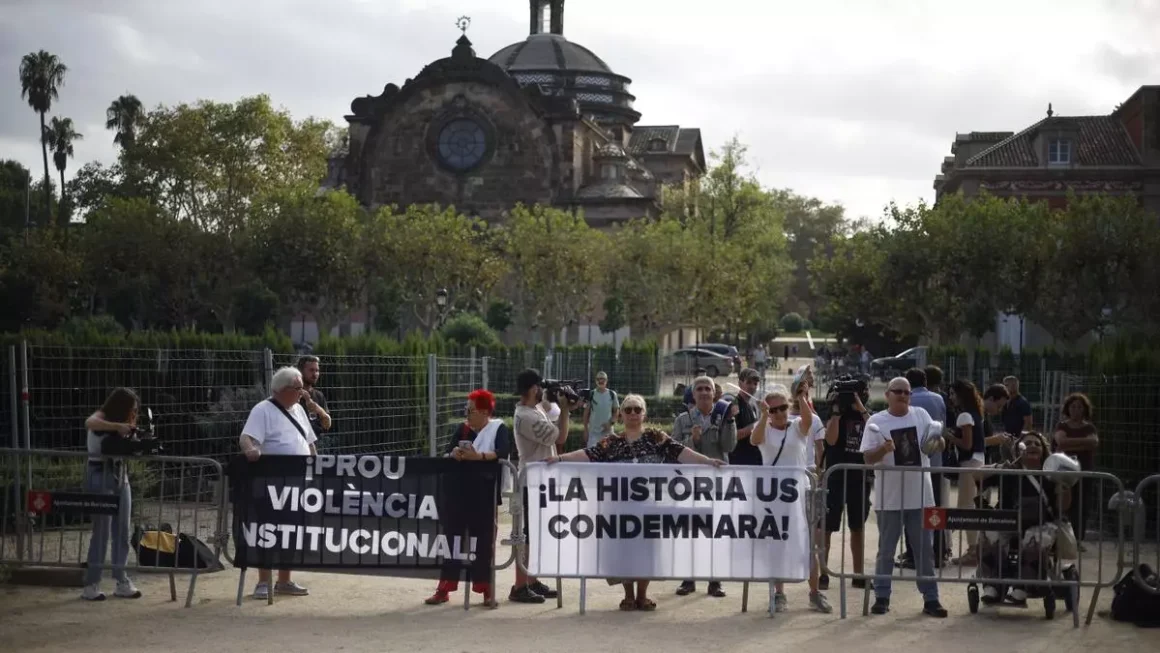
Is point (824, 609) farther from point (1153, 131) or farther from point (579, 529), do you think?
point (1153, 131)

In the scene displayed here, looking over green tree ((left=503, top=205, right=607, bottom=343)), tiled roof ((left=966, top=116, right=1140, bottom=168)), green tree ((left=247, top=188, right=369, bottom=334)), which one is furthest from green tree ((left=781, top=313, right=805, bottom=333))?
green tree ((left=247, top=188, right=369, bottom=334))

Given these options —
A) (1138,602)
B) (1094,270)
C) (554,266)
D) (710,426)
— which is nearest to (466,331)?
(554,266)

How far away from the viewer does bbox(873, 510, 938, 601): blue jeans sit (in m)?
11.9

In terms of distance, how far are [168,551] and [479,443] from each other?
2.56 meters

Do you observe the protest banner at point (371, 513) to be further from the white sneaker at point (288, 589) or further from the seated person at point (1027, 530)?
the seated person at point (1027, 530)

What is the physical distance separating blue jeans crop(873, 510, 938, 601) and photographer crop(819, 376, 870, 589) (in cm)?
22

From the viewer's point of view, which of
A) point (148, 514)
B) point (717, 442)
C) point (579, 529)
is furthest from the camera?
point (148, 514)

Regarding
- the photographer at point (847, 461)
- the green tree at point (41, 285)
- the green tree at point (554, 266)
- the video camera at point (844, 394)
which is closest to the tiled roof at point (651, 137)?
the green tree at point (554, 266)

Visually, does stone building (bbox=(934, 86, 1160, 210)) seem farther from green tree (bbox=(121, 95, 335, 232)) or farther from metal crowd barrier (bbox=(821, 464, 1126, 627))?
metal crowd barrier (bbox=(821, 464, 1126, 627))

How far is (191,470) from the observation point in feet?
56.5

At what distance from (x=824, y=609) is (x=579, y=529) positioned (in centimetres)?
197

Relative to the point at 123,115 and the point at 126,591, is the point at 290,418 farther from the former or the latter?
the point at 123,115

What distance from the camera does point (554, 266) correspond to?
198 ft

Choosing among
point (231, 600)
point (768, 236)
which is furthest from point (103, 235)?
point (231, 600)
